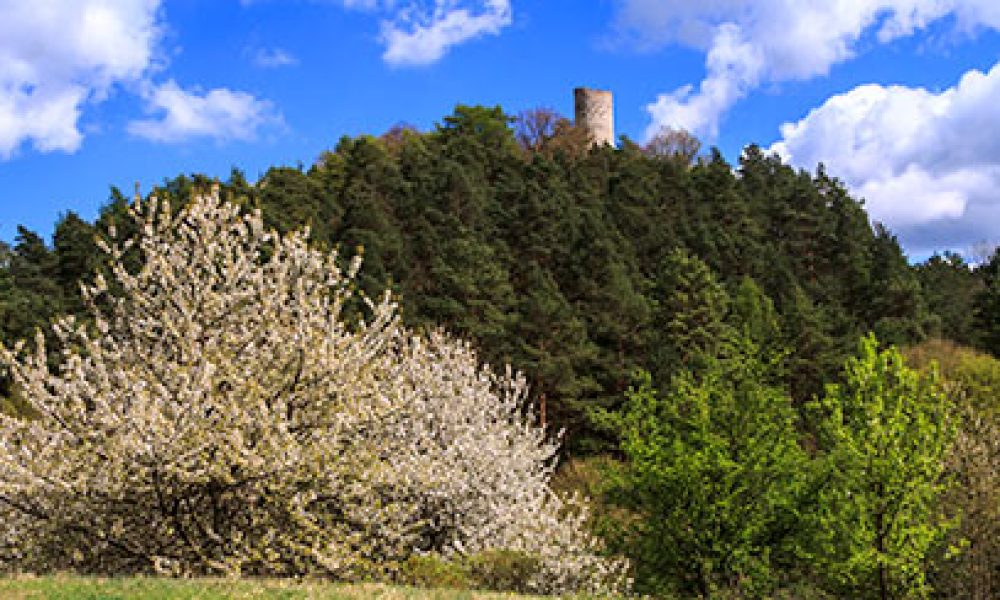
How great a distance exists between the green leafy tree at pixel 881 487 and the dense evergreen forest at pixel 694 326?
71 millimetres

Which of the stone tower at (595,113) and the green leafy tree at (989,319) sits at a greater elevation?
the stone tower at (595,113)

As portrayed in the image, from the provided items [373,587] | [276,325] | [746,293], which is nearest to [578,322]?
[746,293]

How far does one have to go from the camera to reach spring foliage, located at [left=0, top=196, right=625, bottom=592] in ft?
39.6

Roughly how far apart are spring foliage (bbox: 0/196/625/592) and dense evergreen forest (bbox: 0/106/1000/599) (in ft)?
4.86

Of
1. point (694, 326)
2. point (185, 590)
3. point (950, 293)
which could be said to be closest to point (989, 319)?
point (950, 293)

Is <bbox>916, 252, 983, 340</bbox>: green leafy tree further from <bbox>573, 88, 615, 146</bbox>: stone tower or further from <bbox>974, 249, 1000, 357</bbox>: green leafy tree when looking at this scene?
<bbox>573, 88, 615, 146</bbox>: stone tower

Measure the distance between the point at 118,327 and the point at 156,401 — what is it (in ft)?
8.93

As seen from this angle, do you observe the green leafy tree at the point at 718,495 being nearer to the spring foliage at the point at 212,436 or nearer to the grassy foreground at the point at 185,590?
the spring foliage at the point at 212,436

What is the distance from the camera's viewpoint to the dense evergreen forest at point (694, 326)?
72.2 feet

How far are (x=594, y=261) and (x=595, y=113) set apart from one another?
4854 cm

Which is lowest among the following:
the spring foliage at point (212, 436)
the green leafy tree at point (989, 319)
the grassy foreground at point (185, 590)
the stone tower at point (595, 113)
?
the grassy foreground at point (185, 590)

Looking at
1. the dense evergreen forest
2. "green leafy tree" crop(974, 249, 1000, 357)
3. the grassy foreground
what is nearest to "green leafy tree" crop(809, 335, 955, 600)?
the dense evergreen forest

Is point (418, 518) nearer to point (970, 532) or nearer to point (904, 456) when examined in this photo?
point (904, 456)

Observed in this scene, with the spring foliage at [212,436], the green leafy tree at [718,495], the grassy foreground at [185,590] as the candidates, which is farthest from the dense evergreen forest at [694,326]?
the grassy foreground at [185,590]
